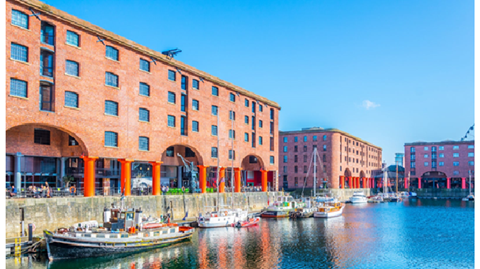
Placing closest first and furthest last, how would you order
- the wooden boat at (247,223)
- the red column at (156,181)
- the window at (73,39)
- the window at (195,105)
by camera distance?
the window at (73,39)
the wooden boat at (247,223)
the red column at (156,181)
the window at (195,105)

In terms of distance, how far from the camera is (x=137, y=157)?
55000 mm

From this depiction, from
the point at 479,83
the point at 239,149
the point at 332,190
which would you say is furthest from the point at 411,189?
the point at 479,83

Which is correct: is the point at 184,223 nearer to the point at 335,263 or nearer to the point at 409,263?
the point at 335,263

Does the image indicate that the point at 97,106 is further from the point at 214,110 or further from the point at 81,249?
the point at 214,110

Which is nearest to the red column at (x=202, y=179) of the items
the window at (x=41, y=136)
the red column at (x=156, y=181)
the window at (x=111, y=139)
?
the red column at (x=156, y=181)

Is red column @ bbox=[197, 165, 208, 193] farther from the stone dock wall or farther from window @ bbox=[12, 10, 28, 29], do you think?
window @ bbox=[12, 10, 28, 29]

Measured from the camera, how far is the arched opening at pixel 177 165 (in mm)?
69125

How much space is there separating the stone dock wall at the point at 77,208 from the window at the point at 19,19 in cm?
1682

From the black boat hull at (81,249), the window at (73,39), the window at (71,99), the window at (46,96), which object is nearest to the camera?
the black boat hull at (81,249)

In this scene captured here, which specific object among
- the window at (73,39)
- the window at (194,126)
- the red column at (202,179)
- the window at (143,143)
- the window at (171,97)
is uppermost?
the window at (73,39)

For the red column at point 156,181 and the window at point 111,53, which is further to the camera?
the red column at point 156,181

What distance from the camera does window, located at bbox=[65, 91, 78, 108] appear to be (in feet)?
153

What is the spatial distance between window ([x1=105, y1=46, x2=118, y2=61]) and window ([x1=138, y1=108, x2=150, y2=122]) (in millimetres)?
7239

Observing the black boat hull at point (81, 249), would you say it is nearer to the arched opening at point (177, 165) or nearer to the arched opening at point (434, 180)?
the arched opening at point (177, 165)
